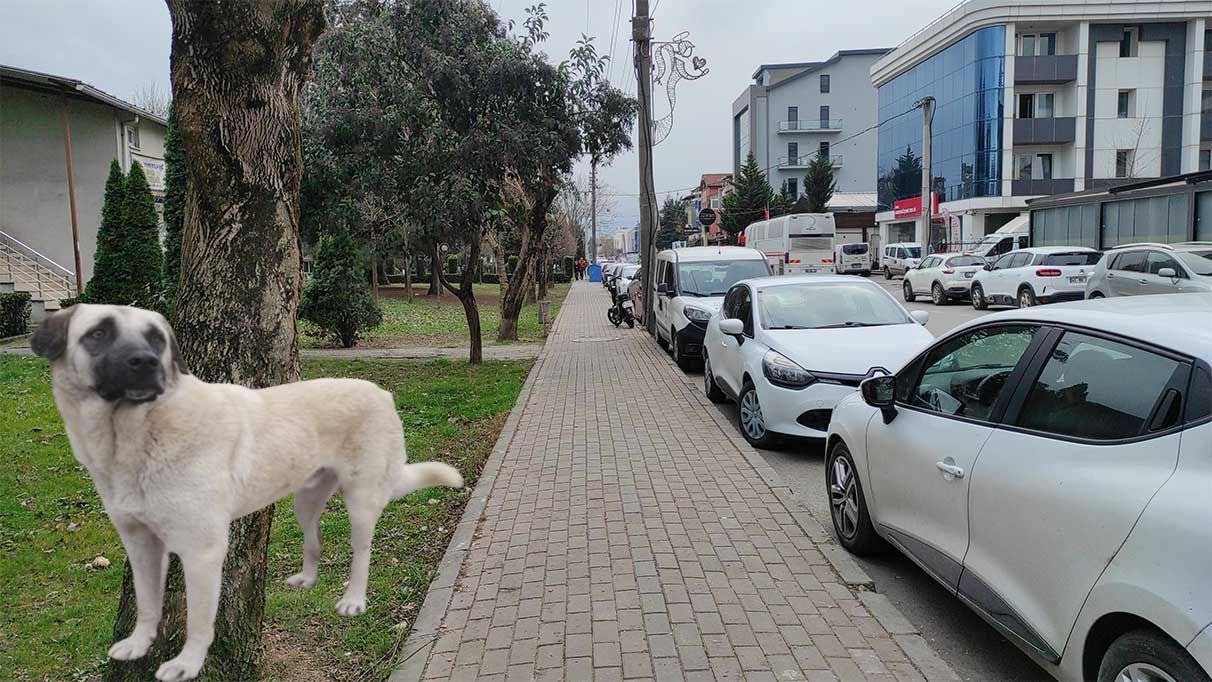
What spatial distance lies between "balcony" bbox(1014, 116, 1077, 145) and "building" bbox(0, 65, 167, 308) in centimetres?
4793

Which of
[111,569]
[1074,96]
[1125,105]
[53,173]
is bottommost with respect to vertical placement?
[111,569]

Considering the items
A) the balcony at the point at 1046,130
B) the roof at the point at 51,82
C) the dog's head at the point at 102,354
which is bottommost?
the dog's head at the point at 102,354

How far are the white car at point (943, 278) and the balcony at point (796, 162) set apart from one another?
6770cm

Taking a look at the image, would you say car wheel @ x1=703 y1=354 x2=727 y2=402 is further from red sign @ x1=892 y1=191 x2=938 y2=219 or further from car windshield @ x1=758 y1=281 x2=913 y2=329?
red sign @ x1=892 y1=191 x2=938 y2=219

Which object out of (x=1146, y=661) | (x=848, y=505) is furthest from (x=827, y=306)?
(x=1146, y=661)

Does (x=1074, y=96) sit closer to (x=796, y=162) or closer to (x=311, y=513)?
(x=796, y=162)

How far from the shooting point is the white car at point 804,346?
8000 mm

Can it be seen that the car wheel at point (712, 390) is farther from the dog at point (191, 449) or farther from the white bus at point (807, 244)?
the white bus at point (807, 244)

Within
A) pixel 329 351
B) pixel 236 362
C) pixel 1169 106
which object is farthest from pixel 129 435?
pixel 1169 106

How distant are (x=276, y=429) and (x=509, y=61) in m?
11.3

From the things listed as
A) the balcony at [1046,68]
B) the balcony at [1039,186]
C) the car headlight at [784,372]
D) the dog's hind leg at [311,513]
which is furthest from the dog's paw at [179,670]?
the balcony at [1046,68]

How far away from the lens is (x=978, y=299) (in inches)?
952

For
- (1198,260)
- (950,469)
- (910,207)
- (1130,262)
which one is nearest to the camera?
(950,469)

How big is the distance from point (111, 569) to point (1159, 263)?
18.0 m
